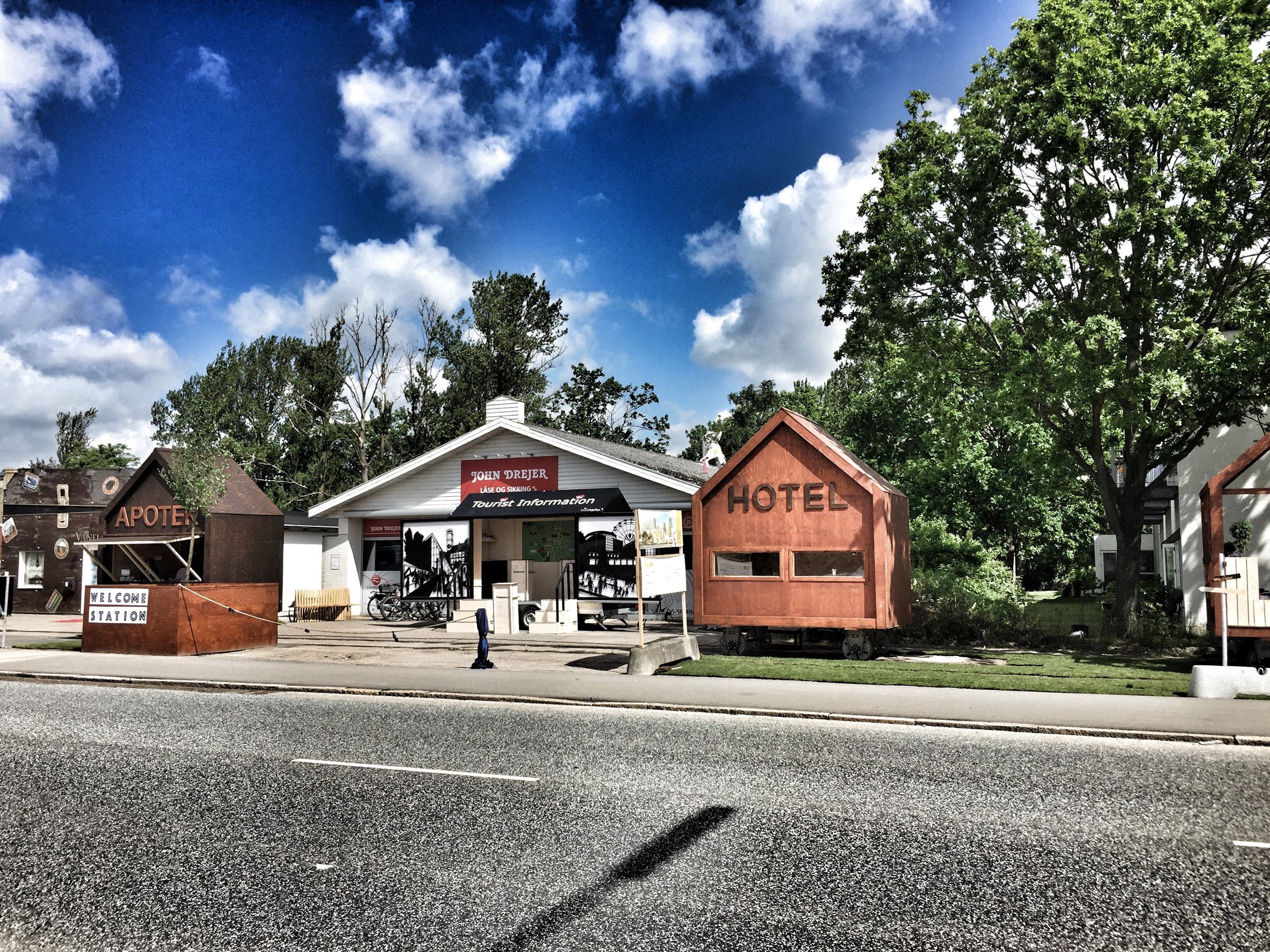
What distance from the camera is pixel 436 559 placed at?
3045cm

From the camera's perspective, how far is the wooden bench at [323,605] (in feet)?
99.6

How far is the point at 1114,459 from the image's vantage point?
34.6 metres

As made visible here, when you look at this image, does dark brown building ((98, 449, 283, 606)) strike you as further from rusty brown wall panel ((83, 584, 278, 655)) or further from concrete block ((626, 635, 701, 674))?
concrete block ((626, 635, 701, 674))

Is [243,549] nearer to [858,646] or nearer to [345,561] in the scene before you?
[345,561]

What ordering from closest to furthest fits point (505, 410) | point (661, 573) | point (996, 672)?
point (996, 672)
point (661, 573)
point (505, 410)

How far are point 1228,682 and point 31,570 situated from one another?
4044 centimetres

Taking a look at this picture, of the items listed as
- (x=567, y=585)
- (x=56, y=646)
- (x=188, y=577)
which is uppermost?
(x=188, y=577)

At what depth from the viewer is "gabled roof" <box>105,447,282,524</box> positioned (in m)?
21.7

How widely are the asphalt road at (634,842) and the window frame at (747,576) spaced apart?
7.22 metres

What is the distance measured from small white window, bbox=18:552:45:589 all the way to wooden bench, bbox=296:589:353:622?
12.5 metres

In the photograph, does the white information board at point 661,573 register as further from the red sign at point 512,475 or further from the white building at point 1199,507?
the red sign at point 512,475

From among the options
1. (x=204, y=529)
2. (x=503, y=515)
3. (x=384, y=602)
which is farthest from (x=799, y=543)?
(x=384, y=602)

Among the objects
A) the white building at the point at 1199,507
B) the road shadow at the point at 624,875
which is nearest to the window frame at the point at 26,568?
the road shadow at the point at 624,875

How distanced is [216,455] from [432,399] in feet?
107
